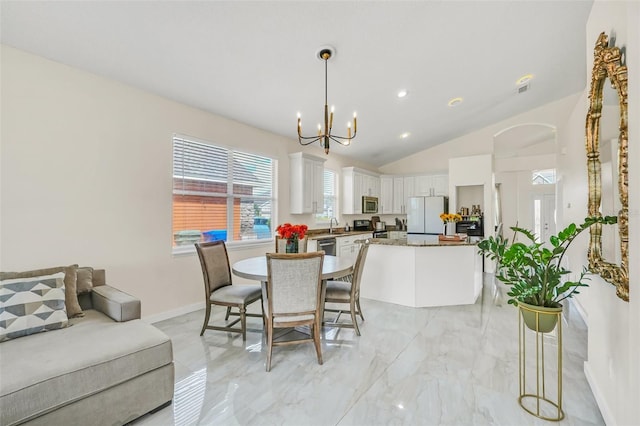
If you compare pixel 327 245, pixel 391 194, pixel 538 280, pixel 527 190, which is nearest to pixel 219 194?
pixel 327 245

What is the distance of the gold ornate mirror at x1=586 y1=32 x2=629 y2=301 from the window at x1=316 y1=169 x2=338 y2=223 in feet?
14.6

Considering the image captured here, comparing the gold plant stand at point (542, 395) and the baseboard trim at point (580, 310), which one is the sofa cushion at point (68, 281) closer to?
the gold plant stand at point (542, 395)

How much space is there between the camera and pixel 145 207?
321 centimetres

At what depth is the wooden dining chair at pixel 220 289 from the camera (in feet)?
9.14

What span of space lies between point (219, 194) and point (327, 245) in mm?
2192

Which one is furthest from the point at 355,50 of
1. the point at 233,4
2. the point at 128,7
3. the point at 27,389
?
the point at 27,389

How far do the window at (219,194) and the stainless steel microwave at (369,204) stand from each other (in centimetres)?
266

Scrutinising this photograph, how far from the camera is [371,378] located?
85.7 inches

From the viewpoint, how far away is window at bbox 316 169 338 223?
6.11 meters

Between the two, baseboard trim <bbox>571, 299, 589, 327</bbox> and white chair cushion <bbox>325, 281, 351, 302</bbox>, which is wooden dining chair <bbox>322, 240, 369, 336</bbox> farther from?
baseboard trim <bbox>571, 299, 589, 327</bbox>

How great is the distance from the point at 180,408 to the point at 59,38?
3.03m

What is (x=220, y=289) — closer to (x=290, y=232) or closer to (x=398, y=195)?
(x=290, y=232)

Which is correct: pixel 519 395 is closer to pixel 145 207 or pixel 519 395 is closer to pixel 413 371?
pixel 413 371

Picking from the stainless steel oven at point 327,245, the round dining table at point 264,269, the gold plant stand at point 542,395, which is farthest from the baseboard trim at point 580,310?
the stainless steel oven at point 327,245
